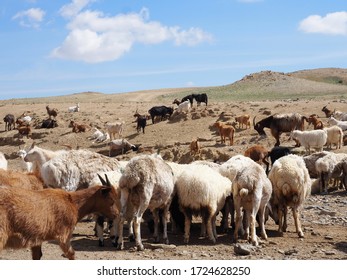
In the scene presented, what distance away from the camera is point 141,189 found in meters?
10.4

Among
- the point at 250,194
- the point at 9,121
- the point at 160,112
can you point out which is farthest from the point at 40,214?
the point at 9,121

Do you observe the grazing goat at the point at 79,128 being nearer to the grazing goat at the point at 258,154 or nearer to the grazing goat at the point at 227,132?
the grazing goat at the point at 227,132

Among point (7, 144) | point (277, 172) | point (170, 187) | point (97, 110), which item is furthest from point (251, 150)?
point (97, 110)

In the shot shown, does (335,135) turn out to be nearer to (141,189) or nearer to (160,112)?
(160,112)

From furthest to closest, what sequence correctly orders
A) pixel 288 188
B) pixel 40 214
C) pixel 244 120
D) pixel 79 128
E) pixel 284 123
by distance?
pixel 79 128, pixel 244 120, pixel 284 123, pixel 288 188, pixel 40 214

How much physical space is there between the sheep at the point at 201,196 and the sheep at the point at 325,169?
280 inches

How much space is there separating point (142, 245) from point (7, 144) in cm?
2618

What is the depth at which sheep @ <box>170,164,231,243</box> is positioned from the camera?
1073cm

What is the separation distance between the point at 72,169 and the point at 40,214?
4.16m

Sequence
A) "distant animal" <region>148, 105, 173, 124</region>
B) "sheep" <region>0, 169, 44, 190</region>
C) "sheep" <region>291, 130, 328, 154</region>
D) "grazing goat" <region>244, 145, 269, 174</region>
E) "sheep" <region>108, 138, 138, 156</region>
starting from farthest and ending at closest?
1. "distant animal" <region>148, 105, 173, 124</region>
2. "sheep" <region>108, 138, 138, 156</region>
3. "sheep" <region>291, 130, 328, 154</region>
4. "grazing goat" <region>244, 145, 269, 174</region>
5. "sheep" <region>0, 169, 44, 190</region>

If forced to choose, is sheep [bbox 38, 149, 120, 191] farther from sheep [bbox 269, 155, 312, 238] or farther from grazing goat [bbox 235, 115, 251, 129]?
grazing goat [bbox 235, 115, 251, 129]

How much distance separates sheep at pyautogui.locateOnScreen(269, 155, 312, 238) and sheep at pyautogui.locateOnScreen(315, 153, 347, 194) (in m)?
5.56

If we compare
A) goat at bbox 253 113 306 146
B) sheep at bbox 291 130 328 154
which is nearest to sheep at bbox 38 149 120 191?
sheep at bbox 291 130 328 154

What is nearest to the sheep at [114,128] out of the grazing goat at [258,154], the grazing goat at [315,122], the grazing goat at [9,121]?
the grazing goat at [9,121]
